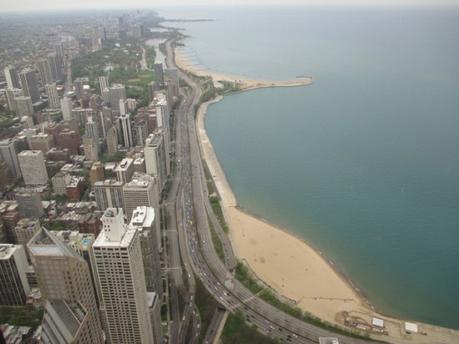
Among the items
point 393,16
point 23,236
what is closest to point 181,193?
point 23,236

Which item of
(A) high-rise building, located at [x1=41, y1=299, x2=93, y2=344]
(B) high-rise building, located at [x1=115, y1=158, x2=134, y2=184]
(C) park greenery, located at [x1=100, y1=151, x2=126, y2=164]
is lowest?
(C) park greenery, located at [x1=100, y1=151, x2=126, y2=164]

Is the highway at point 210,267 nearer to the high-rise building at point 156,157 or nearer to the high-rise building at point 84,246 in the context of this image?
the high-rise building at point 156,157

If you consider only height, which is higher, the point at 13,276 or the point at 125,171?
the point at 125,171

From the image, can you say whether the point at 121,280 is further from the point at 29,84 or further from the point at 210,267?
the point at 29,84

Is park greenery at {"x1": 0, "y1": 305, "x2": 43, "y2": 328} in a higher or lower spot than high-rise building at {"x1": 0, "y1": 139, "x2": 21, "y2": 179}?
lower

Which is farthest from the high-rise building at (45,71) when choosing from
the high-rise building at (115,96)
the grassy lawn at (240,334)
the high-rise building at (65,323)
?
the high-rise building at (65,323)

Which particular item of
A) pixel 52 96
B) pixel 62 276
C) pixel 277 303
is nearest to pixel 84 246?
pixel 62 276

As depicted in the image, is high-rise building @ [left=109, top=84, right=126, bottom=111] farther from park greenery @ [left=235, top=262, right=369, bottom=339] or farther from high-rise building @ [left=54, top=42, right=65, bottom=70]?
park greenery @ [left=235, top=262, right=369, bottom=339]

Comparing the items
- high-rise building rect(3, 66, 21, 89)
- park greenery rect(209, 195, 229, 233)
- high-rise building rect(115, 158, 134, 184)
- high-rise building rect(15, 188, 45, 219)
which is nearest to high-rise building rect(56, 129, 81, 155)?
high-rise building rect(15, 188, 45, 219)
